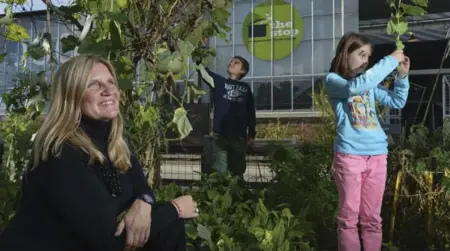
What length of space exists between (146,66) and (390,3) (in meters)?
1.29

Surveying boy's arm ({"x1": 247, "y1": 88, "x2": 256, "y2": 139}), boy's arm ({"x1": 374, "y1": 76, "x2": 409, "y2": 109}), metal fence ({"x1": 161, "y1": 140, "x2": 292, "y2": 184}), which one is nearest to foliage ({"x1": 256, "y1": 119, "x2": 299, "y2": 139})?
metal fence ({"x1": 161, "y1": 140, "x2": 292, "y2": 184})

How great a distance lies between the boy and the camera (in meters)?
4.50

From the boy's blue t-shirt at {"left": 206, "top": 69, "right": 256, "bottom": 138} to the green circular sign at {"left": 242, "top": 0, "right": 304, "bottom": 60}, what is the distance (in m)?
9.66

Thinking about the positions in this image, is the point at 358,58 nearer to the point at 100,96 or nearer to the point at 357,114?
the point at 357,114

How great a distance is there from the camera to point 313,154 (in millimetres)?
4211

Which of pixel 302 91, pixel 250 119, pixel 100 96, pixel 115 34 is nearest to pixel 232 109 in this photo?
pixel 250 119

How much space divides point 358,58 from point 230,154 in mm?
1891

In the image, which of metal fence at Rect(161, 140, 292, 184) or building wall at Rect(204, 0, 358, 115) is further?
building wall at Rect(204, 0, 358, 115)

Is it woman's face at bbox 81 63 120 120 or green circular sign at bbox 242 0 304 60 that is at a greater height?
green circular sign at bbox 242 0 304 60

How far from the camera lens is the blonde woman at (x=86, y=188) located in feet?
4.73

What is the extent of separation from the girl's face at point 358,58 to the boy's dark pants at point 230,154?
174 cm

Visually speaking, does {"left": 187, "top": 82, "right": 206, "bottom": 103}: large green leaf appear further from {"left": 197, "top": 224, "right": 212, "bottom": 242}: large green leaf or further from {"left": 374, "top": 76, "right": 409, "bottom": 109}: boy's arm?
{"left": 374, "top": 76, "right": 409, "bottom": 109}: boy's arm

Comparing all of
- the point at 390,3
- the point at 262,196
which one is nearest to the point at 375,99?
the point at 390,3

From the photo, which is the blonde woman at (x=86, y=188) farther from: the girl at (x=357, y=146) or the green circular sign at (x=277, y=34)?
the green circular sign at (x=277, y=34)
